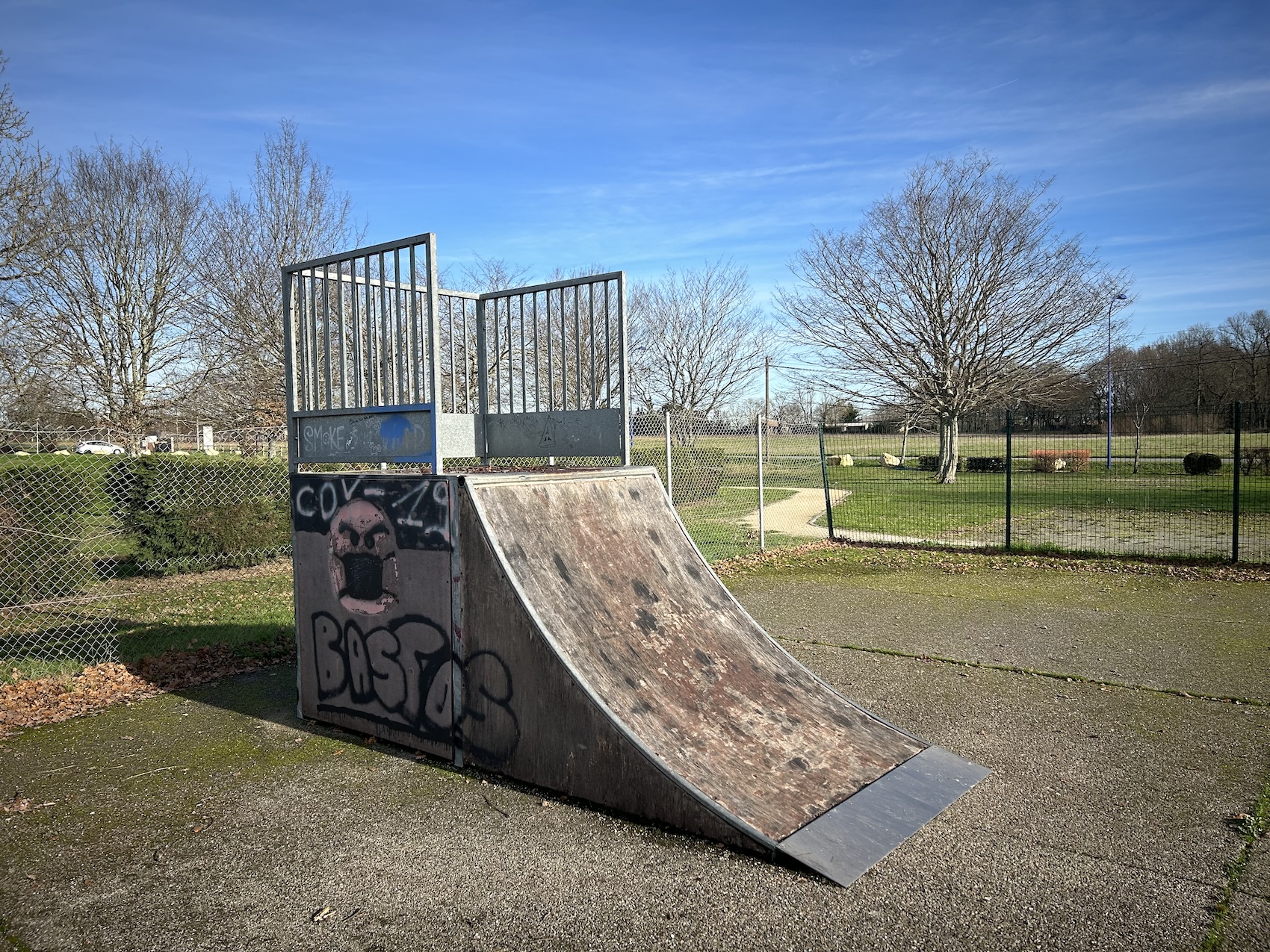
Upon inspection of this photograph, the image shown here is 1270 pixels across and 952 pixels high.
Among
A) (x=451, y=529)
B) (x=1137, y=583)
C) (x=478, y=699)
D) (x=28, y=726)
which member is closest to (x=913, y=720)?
(x=478, y=699)

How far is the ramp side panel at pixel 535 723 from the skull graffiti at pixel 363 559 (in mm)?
635

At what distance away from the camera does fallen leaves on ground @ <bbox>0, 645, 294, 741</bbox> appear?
5.32 meters

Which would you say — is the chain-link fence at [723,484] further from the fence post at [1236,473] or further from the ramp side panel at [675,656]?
the fence post at [1236,473]

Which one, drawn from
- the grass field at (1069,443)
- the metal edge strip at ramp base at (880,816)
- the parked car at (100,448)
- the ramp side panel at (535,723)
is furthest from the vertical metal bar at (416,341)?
the grass field at (1069,443)

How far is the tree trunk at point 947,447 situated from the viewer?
24.9 m

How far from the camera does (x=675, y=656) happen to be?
4.45 meters

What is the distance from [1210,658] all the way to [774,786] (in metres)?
4.66

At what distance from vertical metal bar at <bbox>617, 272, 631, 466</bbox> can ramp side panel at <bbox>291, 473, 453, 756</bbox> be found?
1.46 m

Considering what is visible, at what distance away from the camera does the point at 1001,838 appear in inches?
135

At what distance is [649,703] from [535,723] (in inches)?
22.7

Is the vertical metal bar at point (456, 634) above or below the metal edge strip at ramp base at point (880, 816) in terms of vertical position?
above

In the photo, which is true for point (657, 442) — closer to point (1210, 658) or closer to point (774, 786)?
point (1210, 658)

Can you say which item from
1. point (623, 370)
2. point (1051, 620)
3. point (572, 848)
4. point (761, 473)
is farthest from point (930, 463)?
point (572, 848)

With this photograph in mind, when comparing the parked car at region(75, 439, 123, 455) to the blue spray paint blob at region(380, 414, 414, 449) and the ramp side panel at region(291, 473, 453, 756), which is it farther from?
the blue spray paint blob at region(380, 414, 414, 449)
